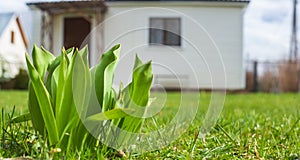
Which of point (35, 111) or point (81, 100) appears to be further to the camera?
point (35, 111)

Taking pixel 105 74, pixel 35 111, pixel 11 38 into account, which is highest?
pixel 105 74

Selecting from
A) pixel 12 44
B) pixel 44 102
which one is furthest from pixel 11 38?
pixel 44 102

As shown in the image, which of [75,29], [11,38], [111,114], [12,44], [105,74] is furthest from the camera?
[11,38]

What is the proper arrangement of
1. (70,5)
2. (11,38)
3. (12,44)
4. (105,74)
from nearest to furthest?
(105,74), (70,5), (12,44), (11,38)

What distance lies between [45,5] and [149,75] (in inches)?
548

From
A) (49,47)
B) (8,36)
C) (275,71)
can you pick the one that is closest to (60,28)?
(49,47)

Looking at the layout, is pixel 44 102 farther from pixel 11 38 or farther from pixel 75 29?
pixel 11 38

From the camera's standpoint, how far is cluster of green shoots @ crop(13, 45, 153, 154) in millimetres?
1656

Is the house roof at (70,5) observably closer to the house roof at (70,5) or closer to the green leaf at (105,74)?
the house roof at (70,5)

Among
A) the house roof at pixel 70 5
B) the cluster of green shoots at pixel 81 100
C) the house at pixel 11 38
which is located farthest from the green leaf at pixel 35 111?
the house at pixel 11 38

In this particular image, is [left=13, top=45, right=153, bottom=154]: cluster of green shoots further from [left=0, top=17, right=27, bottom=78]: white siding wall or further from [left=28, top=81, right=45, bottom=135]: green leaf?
[left=0, top=17, right=27, bottom=78]: white siding wall

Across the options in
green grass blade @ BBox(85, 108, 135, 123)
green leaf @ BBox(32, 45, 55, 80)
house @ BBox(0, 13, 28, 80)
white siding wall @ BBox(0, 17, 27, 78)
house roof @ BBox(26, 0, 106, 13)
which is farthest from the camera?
house @ BBox(0, 13, 28, 80)

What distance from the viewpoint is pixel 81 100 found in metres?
1.67

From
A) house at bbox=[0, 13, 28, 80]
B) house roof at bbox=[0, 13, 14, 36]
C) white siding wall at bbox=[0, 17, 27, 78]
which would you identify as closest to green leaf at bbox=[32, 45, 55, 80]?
white siding wall at bbox=[0, 17, 27, 78]
